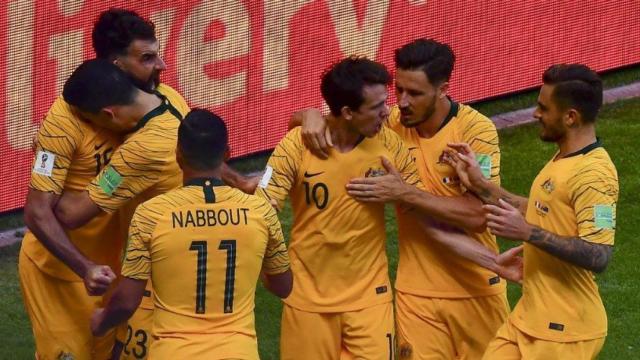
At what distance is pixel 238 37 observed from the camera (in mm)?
13133

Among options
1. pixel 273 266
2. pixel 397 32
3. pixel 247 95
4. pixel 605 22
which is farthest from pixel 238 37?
pixel 273 266

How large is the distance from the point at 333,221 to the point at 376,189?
29 centimetres

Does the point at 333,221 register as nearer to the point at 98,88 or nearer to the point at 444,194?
the point at 444,194

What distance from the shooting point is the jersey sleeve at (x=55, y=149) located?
8.45 m

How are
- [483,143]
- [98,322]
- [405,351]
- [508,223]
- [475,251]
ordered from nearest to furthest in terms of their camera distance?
[98,322]
[508,223]
[475,251]
[483,143]
[405,351]

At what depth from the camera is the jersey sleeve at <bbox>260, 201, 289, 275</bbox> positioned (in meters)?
7.54

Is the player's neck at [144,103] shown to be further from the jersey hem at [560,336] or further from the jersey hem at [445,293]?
the jersey hem at [560,336]

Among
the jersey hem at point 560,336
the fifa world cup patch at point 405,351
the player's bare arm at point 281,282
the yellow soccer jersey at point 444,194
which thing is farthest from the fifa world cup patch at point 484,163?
the player's bare arm at point 281,282

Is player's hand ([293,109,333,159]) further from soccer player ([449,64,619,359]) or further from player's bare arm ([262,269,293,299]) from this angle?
soccer player ([449,64,619,359])

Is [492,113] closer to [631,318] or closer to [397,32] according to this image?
[397,32]

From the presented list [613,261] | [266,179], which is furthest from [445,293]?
[613,261]

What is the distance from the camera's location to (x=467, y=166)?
8.56 meters

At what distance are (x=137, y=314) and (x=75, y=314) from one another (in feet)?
1.49

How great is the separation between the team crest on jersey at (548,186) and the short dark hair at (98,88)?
2.17 metres
